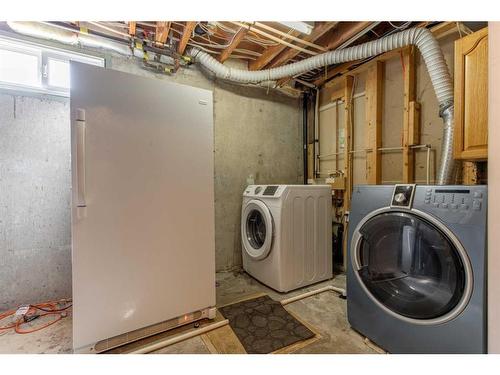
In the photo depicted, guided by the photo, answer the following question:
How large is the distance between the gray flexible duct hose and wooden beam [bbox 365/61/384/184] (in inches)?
16.8

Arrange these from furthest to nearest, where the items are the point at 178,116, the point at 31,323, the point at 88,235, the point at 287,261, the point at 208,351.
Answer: the point at 287,261 → the point at 31,323 → the point at 178,116 → the point at 208,351 → the point at 88,235

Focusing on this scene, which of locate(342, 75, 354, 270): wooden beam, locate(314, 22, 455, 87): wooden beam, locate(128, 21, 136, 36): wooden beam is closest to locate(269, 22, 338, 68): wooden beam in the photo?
locate(314, 22, 455, 87): wooden beam

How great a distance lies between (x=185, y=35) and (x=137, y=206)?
60.8 inches

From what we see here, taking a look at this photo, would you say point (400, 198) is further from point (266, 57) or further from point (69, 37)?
point (69, 37)

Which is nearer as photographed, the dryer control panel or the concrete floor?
the dryer control panel

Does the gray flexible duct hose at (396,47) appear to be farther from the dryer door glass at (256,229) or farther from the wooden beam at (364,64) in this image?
the dryer door glass at (256,229)

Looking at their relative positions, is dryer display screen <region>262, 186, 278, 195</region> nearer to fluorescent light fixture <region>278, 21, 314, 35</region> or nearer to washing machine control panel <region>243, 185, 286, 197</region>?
washing machine control panel <region>243, 185, 286, 197</region>

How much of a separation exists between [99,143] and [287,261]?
175 cm

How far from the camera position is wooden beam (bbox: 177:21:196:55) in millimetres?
1839

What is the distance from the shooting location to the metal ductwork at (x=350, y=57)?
1.61 meters

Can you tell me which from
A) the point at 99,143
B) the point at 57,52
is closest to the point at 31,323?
the point at 99,143

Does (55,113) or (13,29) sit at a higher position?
(13,29)

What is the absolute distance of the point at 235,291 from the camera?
7.34 feet
